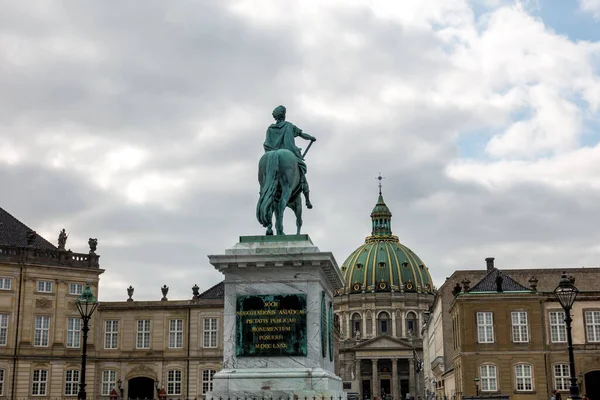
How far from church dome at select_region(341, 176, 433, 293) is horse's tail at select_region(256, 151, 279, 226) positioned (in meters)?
162

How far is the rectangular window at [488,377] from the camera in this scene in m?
56.3

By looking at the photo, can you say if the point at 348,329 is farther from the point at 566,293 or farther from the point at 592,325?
the point at 566,293

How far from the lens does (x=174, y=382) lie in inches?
2559

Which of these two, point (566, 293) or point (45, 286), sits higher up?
point (45, 286)

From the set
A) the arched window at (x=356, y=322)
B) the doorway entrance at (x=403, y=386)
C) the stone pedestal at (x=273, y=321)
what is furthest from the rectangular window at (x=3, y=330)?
the arched window at (x=356, y=322)

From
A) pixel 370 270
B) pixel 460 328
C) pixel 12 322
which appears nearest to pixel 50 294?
pixel 12 322

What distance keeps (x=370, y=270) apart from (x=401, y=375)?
28.2 metres

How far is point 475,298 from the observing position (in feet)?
186

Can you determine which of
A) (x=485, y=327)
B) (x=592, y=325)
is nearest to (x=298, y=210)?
(x=485, y=327)

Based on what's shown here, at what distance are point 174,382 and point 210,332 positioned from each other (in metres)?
4.88

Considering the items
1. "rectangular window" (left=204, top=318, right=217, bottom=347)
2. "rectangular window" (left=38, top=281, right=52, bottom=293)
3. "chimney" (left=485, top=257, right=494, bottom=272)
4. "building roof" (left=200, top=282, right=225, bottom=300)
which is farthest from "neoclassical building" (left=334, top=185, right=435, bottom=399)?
"rectangular window" (left=38, top=281, right=52, bottom=293)

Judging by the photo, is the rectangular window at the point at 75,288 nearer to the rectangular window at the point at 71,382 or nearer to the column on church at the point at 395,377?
the rectangular window at the point at 71,382

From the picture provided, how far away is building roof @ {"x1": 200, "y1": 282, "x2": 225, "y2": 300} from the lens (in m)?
66.7

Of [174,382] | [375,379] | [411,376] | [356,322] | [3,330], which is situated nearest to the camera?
[3,330]
